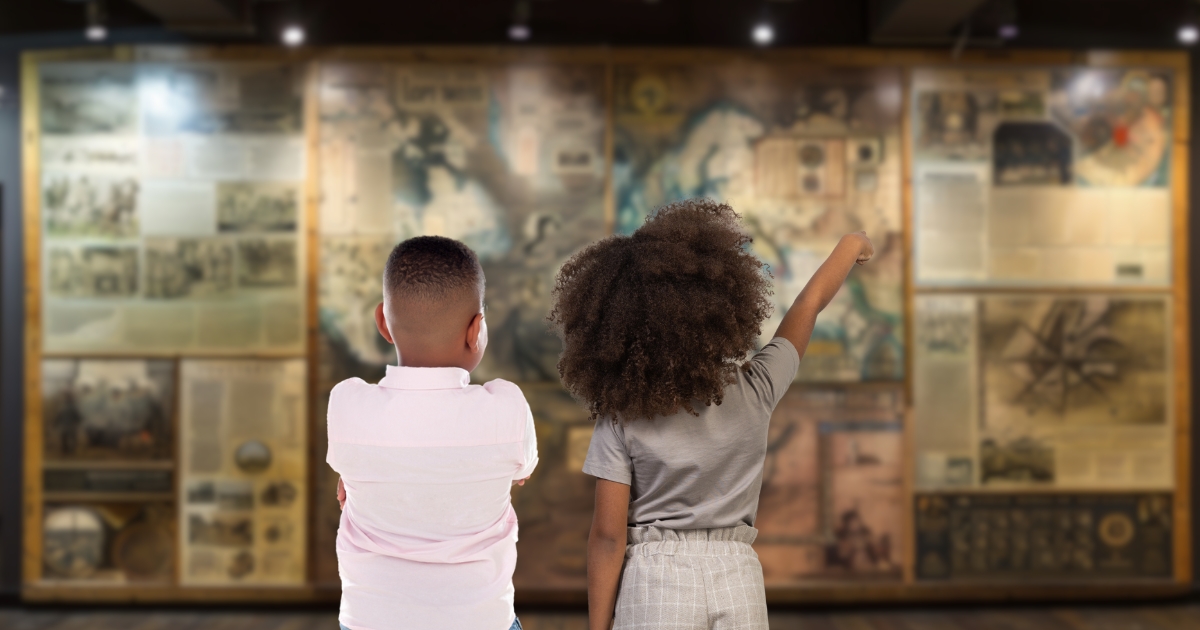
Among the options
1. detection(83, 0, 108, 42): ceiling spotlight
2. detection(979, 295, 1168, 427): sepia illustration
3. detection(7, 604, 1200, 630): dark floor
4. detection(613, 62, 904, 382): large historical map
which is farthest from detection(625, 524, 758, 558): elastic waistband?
detection(83, 0, 108, 42): ceiling spotlight

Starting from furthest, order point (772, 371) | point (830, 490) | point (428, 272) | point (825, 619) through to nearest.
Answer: point (830, 490), point (825, 619), point (772, 371), point (428, 272)

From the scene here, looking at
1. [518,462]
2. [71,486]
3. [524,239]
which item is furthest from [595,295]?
[71,486]

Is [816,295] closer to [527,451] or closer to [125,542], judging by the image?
[527,451]

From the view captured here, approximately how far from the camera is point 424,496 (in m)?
1.36

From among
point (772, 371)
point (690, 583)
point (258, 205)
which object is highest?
point (258, 205)

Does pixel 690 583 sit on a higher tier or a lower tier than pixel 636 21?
lower

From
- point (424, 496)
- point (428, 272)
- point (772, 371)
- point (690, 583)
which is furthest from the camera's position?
point (772, 371)

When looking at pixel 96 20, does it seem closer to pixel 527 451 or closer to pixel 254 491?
pixel 254 491

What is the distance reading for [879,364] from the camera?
177 inches

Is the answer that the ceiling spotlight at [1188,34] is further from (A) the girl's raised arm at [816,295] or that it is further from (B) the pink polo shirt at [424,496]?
(B) the pink polo shirt at [424,496]

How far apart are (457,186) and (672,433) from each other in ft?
10.1

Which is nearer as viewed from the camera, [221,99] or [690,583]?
[690,583]

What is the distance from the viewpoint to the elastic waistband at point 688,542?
5.31ft

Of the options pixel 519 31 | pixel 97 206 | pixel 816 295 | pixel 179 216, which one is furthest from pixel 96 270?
pixel 816 295
